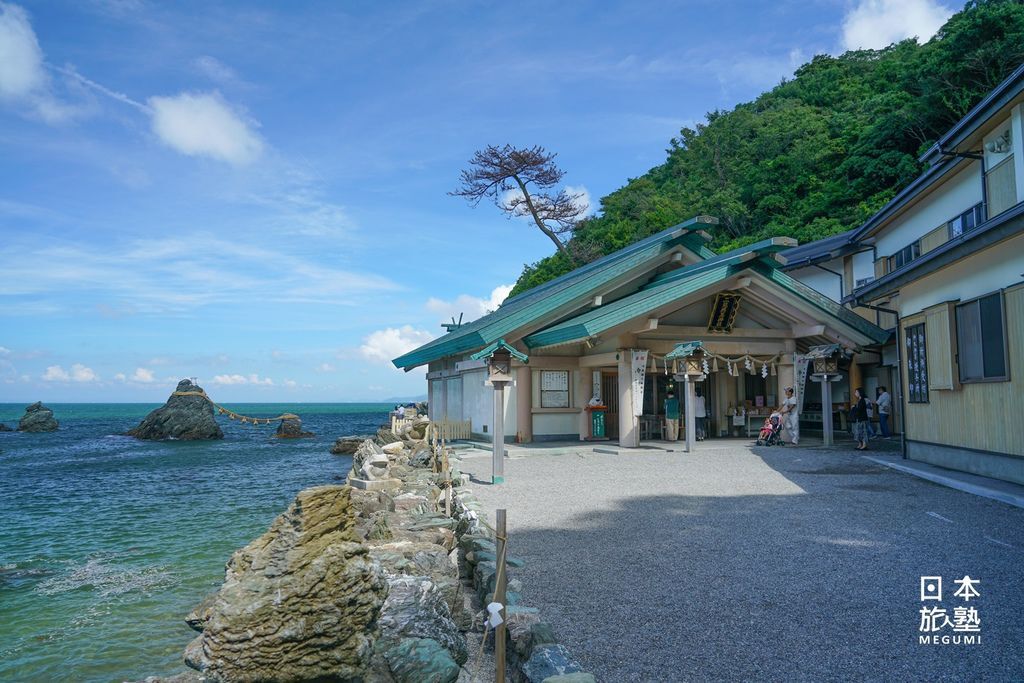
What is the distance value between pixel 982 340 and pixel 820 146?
25843 mm

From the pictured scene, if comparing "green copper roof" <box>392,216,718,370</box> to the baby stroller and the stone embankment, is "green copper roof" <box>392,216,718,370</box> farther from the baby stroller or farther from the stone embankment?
the stone embankment

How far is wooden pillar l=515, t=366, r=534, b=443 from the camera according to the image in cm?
1691

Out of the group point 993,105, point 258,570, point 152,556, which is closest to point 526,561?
point 258,570

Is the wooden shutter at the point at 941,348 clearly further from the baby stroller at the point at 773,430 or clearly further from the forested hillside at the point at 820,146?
the forested hillside at the point at 820,146

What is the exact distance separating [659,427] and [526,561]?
12673mm

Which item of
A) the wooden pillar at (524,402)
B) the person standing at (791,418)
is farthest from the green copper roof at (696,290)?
the person standing at (791,418)

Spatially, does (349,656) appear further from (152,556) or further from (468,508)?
(152,556)

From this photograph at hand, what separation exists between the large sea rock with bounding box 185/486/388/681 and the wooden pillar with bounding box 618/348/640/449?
1154 centimetres

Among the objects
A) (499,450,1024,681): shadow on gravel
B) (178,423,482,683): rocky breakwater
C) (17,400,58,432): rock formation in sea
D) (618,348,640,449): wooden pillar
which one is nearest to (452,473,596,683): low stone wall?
(499,450,1024,681): shadow on gravel

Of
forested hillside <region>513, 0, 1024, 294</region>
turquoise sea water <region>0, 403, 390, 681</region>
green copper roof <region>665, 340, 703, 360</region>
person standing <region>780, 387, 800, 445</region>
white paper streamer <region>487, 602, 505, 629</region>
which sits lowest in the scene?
turquoise sea water <region>0, 403, 390, 681</region>

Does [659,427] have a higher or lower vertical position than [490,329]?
lower

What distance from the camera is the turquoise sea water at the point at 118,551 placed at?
678 centimetres

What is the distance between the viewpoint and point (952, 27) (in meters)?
25.7

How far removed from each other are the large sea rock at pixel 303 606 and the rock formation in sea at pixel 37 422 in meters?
61.4
